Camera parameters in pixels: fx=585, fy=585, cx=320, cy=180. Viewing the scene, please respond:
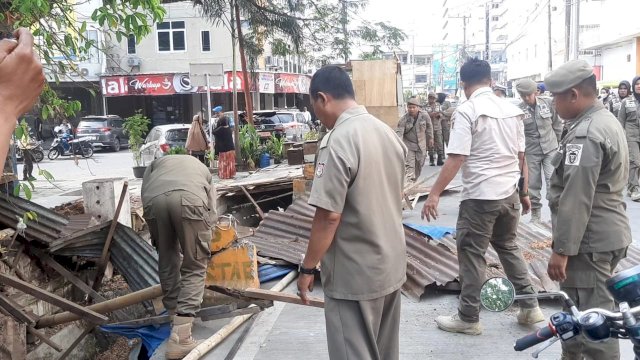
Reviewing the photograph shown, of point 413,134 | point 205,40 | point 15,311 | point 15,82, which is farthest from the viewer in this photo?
point 205,40

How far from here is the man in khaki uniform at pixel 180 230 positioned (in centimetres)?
450

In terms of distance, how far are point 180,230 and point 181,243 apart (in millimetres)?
110

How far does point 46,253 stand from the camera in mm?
6102

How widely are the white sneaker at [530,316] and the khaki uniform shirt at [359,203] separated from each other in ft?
6.37

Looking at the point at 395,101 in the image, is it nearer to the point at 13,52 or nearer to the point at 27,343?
the point at 27,343

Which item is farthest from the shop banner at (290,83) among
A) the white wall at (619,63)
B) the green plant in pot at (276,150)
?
the green plant in pot at (276,150)

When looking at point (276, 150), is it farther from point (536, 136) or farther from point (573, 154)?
point (573, 154)

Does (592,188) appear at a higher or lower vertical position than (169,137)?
higher

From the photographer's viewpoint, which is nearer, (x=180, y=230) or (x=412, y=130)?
(x=180, y=230)

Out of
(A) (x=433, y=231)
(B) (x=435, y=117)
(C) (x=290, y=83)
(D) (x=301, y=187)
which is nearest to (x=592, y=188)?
(A) (x=433, y=231)

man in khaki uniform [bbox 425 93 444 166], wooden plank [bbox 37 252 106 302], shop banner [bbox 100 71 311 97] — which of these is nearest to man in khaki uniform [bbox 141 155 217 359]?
wooden plank [bbox 37 252 106 302]

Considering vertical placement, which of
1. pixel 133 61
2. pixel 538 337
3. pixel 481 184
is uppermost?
pixel 133 61

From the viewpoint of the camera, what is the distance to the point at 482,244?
162 inches

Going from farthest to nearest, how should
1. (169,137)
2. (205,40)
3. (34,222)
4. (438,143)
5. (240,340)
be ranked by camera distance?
(205,40), (169,137), (438,143), (34,222), (240,340)
